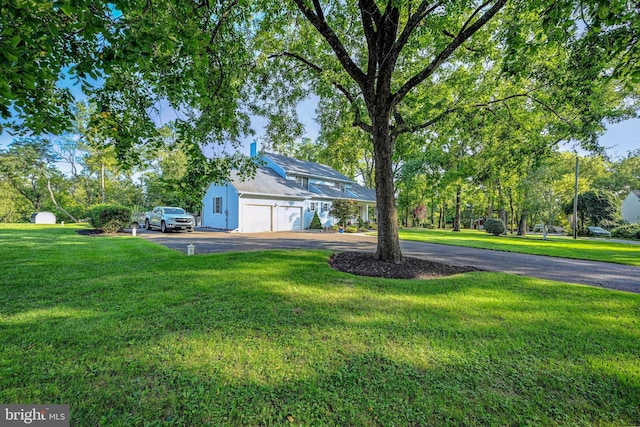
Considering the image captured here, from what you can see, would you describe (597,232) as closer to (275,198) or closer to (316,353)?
(275,198)

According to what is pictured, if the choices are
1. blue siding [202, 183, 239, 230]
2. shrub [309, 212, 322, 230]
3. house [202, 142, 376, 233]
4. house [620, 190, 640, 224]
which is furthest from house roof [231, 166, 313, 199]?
house [620, 190, 640, 224]

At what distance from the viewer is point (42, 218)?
2356 centimetres

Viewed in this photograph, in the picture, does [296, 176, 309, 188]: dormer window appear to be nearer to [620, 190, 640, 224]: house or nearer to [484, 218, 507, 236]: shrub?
[484, 218, 507, 236]: shrub

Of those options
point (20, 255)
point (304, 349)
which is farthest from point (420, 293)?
point (20, 255)

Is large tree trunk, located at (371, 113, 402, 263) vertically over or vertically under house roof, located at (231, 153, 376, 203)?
under

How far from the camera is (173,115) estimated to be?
6.27 metres

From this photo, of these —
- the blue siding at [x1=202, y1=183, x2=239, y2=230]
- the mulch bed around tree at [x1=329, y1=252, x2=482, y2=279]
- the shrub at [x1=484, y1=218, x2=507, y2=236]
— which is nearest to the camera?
the mulch bed around tree at [x1=329, y1=252, x2=482, y2=279]

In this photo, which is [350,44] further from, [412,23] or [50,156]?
[50,156]

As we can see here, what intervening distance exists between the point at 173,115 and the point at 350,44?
6223 millimetres

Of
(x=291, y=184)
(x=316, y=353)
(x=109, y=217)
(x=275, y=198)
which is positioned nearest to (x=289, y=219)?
(x=275, y=198)

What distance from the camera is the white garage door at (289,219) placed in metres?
19.8

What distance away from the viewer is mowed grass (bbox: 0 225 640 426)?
2012mm

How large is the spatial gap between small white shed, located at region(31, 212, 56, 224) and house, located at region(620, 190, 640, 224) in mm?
65418

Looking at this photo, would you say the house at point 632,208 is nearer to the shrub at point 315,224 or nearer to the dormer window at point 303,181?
the shrub at point 315,224
